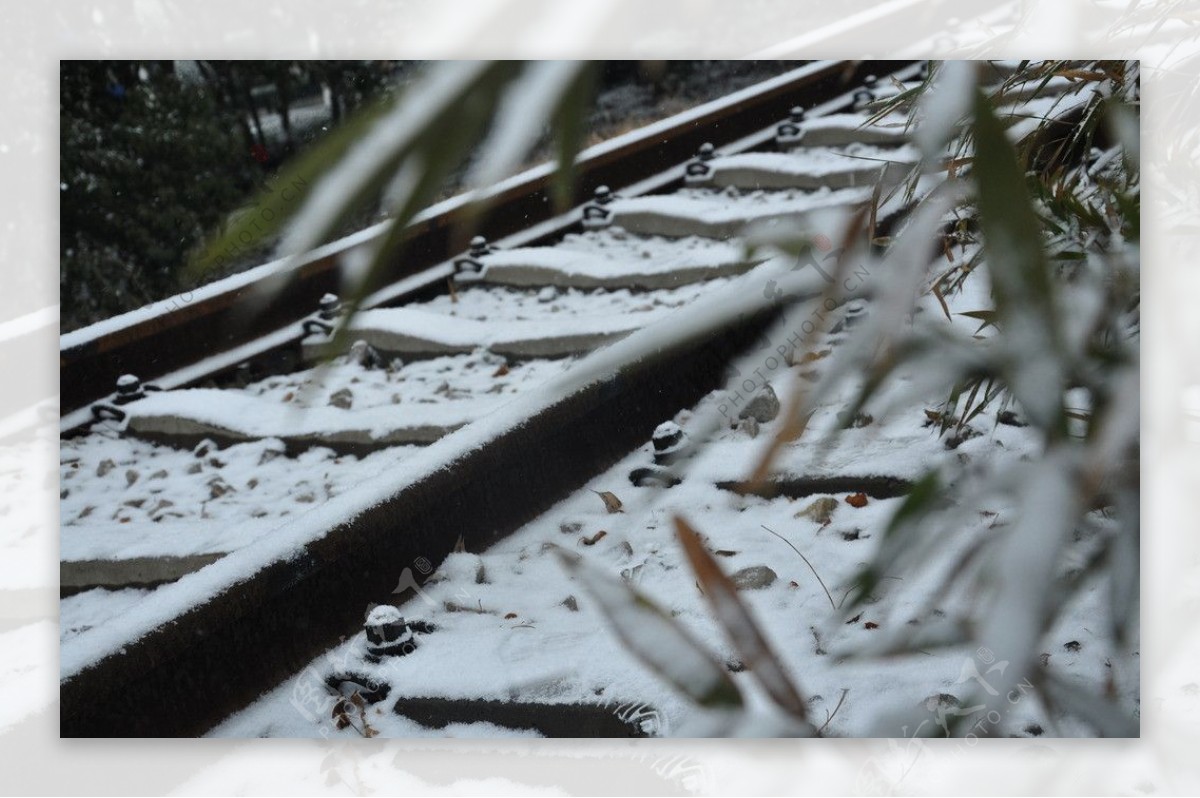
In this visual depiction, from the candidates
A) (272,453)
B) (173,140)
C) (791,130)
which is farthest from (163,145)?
(791,130)

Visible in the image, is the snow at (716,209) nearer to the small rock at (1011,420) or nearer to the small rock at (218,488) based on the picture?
the small rock at (1011,420)

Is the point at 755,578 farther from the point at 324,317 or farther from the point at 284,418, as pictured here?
the point at 324,317

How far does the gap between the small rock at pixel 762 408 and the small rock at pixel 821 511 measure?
0.51 ft

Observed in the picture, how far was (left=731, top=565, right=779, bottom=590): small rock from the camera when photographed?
142 cm

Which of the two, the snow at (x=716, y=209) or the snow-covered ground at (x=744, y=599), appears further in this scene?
the snow at (x=716, y=209)

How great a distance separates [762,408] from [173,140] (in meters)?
1.01

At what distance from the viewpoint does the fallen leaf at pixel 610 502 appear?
1.51 meters

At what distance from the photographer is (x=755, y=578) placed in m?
1.42

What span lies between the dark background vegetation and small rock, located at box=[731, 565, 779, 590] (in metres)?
0.79

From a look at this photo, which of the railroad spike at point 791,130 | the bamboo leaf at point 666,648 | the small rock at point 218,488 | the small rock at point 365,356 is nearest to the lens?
the bamboo leaf at point 666,648

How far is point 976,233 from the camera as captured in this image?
53.6 inches

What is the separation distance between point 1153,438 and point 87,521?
159 cm

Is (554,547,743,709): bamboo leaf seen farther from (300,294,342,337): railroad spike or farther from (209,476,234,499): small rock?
(300,294,342,337): railroad spike

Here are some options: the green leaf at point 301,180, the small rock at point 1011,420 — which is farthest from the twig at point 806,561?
the green leaf at point 301,180
